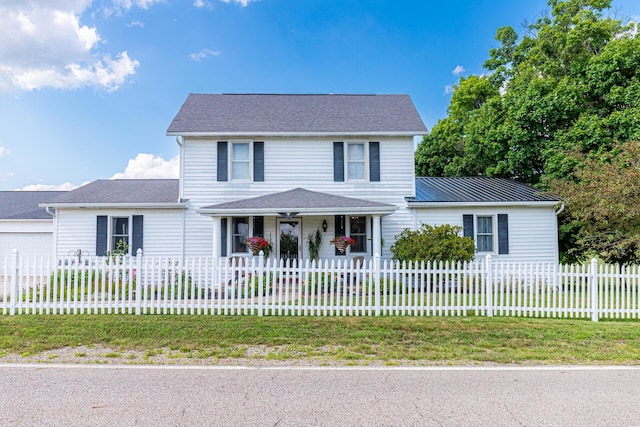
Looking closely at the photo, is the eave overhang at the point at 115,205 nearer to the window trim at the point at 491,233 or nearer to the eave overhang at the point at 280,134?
the eave overhang at the point at 280,134

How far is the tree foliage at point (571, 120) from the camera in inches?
562

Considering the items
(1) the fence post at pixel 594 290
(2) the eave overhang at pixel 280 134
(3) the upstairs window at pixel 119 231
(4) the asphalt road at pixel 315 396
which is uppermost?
(2) the eave overhang at pixel 280 134

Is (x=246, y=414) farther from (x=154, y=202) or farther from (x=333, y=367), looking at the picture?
(x=154, y=202)

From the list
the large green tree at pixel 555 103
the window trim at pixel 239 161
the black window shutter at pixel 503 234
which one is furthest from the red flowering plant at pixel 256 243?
the large green tree at pixel 555 103

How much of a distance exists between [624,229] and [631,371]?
32.1 feet

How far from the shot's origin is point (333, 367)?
5816 mm

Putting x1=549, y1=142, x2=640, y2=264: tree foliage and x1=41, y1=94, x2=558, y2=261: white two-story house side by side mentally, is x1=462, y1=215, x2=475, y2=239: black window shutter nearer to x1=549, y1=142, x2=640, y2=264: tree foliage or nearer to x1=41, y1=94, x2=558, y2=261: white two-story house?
x1=41, y1=94, x2=558, y2=261: white two-story house

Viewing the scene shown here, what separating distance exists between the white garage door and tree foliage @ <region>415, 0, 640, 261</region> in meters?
21.6

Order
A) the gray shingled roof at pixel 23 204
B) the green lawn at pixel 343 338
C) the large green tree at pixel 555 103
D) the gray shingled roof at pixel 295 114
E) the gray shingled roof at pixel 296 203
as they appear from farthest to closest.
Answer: the gray shingled roof at pixel 23 204, the large green tree at pixel 555 103, the gray shingled roof at pixel 295 114, the gray shingled roof at pixel 296 203, the green lawn at pixel 343 338

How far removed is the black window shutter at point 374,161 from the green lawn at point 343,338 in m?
7.57

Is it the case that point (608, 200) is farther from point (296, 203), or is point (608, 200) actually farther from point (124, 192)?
point (124, 192)

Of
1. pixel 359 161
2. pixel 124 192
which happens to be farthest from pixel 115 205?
pixel 359 161

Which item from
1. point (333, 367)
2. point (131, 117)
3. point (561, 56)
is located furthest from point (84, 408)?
point (561, 56)

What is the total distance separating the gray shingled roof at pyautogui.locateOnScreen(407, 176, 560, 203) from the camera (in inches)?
598
